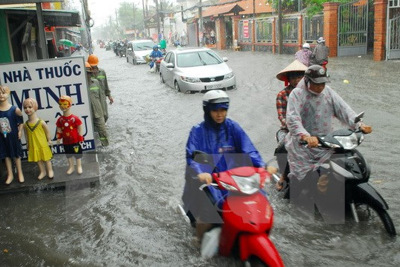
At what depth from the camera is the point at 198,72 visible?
14.4m

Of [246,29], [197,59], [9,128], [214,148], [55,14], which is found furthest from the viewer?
[246,29]

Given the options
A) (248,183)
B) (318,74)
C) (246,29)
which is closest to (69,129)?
(318,74)

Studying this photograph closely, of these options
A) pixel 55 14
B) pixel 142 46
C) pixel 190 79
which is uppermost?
pixel 55 14

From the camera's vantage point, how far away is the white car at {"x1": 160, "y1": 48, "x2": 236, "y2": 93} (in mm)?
14156

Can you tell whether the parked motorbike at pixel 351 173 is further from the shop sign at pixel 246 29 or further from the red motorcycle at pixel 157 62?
the shop sign at pixel 246 29

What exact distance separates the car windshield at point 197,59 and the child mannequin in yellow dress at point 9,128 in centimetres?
938

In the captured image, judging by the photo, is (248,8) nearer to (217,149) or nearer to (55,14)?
(55,14)

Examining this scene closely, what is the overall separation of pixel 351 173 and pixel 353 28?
20704 mm

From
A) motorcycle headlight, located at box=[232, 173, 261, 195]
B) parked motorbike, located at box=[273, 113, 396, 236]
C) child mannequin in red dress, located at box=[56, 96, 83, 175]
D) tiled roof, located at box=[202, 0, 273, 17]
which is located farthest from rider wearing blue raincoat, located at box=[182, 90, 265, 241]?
tiled roof, located at box=[202, 0, 273, 17]

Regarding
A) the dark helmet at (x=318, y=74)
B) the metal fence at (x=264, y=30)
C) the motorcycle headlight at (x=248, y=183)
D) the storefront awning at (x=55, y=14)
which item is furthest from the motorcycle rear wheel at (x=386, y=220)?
the metal fence at (x=264, y=30)

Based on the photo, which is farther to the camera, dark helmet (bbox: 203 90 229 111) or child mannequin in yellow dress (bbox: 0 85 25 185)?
child mannequin in yellow dress (bbox: 0 85 25 185)

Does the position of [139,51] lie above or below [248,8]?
below

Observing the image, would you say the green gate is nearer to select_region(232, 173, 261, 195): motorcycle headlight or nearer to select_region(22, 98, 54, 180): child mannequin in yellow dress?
select_region(22, 98, 54, 180): child mannequin in yellow dress

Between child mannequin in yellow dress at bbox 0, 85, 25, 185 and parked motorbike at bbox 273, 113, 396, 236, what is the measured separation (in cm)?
407
